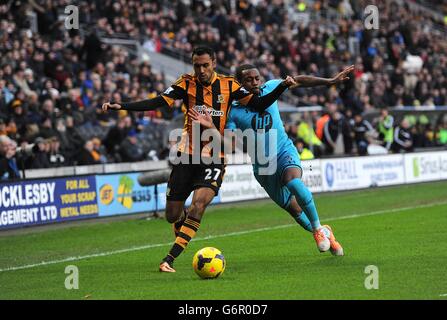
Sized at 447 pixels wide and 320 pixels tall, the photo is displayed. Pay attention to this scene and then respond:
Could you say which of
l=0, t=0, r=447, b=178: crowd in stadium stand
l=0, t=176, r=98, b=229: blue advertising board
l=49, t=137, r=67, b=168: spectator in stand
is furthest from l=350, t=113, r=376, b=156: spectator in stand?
l=0, t=176, r=98, b=229: blue advertising board

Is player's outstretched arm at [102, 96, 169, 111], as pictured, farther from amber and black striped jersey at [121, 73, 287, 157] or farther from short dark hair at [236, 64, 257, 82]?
short dark hair at [236, 64, 257, 82]

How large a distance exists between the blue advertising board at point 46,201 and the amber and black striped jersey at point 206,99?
21.4ft

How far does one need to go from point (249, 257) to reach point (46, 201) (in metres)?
6.50

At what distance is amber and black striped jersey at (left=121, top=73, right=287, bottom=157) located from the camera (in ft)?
37.7

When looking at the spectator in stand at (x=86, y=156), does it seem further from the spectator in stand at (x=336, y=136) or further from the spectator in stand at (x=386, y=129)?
the spectator in stand at (x=386, y=129)

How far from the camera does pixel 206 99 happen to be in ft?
37.7

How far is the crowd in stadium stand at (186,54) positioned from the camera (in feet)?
70.1

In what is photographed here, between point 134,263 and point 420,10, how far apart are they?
3593 cm

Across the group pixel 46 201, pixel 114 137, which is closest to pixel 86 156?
pixel 114 137

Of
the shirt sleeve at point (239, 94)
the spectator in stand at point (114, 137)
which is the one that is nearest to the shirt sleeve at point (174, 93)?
the shirt sleeve at point (239, 94)

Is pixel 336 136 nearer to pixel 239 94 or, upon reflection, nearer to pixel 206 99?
pixel 239 94

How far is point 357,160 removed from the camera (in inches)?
1018

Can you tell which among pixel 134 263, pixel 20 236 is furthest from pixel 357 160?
pixel 134 263

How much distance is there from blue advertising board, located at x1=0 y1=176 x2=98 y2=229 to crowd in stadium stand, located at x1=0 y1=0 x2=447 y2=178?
0.92 m
